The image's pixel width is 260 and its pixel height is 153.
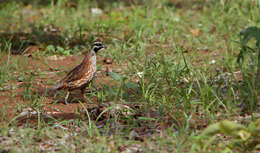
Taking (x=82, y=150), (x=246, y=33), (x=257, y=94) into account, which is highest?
(x=246, y=33)

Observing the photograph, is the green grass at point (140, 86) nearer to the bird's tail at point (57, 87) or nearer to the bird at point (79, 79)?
the bird at point (79, 79)

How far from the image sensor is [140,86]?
5.97m

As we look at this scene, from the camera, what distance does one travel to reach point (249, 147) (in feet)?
13.6

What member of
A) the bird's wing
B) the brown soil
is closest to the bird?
the bird's wing

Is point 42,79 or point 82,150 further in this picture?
point 42,79

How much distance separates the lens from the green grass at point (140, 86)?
461 cm

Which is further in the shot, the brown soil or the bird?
the bird

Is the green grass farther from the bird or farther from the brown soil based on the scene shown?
the bird

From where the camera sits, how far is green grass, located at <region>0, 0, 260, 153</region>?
4.61m

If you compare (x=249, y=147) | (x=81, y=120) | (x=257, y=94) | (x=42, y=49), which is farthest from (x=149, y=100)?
(x=42, y=49)

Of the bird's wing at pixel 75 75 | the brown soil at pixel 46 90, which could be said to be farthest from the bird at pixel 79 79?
the brown soil at pixel 46 90

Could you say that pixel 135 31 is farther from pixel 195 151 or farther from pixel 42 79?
pixel 195 151

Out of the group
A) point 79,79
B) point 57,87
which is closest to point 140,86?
point 79,79

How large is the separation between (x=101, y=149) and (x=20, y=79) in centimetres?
325
